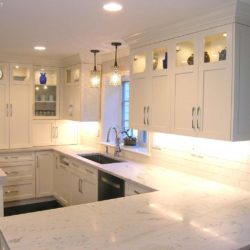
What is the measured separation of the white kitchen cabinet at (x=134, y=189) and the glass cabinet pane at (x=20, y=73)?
284 centimetres

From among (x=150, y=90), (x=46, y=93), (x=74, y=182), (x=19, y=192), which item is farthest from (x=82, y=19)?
(x=19, y=192)

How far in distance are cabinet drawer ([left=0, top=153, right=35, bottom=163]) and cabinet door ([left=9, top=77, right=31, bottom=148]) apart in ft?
0.62

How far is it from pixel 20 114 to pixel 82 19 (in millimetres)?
2747

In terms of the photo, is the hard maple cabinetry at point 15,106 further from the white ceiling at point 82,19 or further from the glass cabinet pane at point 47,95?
the white ceiling at point 82,19

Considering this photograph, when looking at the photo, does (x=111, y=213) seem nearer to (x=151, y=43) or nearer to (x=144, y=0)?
(x=144, y=0)

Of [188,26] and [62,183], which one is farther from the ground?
[188,26]

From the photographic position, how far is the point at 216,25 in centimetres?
254

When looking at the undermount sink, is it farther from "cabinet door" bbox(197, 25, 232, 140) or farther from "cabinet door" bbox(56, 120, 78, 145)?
"cabinet door" bbox(197, 25, 232, 140)

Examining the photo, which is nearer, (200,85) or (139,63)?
(200,85)

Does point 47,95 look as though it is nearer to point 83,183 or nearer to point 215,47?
point 83,183

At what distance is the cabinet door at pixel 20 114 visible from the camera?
5008mm

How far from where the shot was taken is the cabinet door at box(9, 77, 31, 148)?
5008mm

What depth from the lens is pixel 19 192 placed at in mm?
4953

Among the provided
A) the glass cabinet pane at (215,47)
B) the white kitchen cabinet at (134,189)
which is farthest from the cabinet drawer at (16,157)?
the glass cabinet pane at (215,47)
